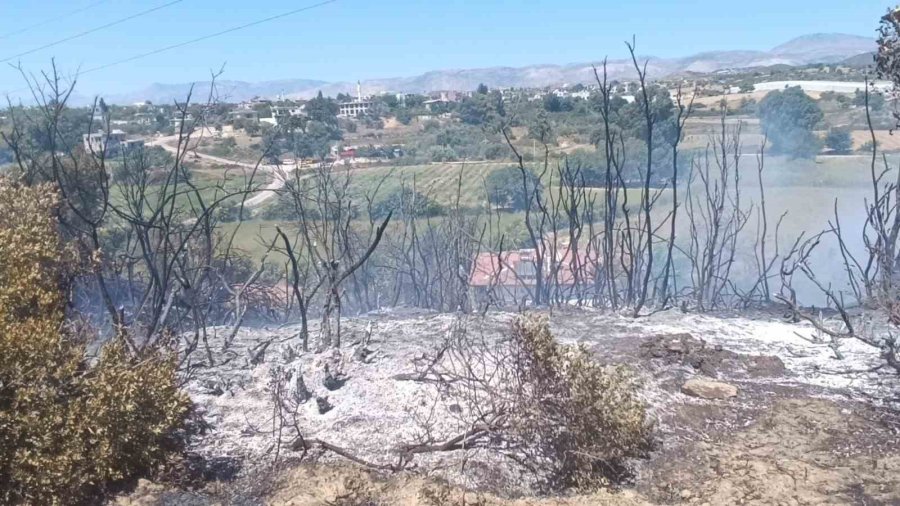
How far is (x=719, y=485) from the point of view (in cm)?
562

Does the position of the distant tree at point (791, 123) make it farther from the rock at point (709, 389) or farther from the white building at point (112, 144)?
the white building at point (112, 144)

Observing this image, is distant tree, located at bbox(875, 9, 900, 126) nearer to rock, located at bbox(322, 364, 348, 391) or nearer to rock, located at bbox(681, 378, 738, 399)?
rock, located at bbox(681, 378, 738, 399)

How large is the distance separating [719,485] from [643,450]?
690mm

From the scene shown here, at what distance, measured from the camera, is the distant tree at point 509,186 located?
55.7 feet

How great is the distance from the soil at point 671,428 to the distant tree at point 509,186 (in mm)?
8272

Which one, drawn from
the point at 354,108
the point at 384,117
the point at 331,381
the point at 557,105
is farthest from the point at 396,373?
the point at 354,108

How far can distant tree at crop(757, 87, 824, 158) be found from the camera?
19.3 meters

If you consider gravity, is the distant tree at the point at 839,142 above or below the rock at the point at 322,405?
Result: above

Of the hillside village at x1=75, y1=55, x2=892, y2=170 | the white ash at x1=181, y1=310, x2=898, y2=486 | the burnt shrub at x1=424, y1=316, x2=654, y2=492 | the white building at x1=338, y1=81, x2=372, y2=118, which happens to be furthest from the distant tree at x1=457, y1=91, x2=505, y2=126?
the burnt shrub at x1=424, y1=316, x2=654, y2=492

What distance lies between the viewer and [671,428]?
21.5 ft

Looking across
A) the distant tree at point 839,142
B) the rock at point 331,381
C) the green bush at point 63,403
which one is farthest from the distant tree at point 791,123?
the green bush at point 63,403

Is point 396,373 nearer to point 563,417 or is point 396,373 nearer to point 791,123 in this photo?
point 563,417

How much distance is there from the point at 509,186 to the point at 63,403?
1298cm

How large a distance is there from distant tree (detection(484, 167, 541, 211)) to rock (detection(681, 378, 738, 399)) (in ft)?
31.5
